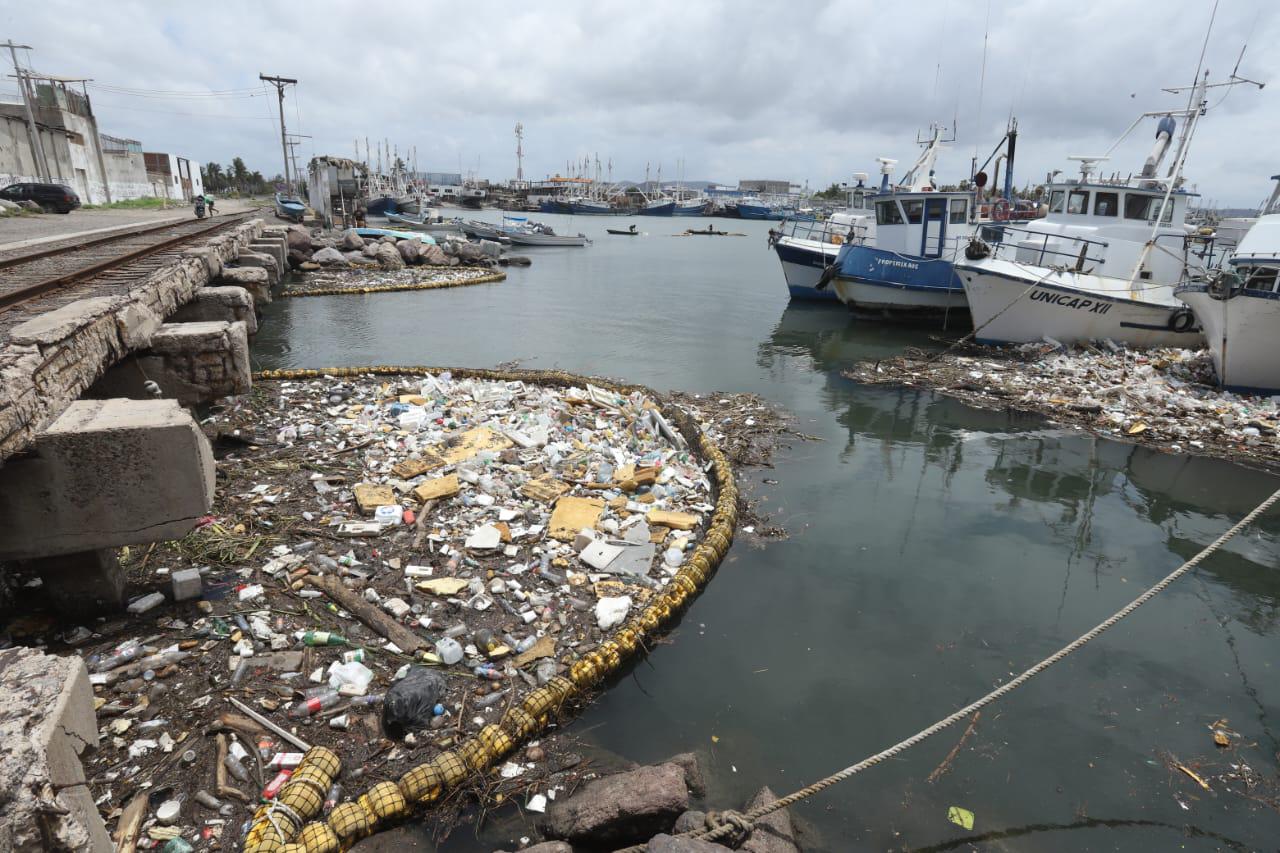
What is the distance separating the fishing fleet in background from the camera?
405 inches

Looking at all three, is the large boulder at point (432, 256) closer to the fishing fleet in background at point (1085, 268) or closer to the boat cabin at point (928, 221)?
the fishing fleet in background at point (1085, 268)

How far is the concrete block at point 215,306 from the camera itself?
27.7ft

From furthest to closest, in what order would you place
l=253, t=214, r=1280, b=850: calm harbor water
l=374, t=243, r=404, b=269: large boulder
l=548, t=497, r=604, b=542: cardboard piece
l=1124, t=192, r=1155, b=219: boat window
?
l=374, t=243, r=404, b=269: large boulder < l=1124, t=192, r=1155, b=219: boat window < l=548, t=497, r=604, b=542: cardboard piece < l=253, t=214, r=1280, b=850: calm harbor water

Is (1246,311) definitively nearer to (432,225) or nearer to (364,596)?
(364,596)

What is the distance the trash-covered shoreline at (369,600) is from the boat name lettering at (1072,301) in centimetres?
991

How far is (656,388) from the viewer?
1079cm

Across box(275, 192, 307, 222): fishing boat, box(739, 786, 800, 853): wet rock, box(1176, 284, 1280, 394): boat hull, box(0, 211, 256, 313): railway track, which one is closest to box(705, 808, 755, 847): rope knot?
box(739, 786, 800, 853): wet rock

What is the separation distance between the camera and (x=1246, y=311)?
9883 millimetres

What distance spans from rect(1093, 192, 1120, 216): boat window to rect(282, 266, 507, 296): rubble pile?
1768 centimetres

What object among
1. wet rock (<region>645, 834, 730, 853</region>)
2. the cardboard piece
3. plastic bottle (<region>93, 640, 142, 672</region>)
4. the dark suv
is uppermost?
the dark suv

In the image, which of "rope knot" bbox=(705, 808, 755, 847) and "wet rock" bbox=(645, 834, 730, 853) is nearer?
"wet rock" bbox=(645, 834, 730, 853)

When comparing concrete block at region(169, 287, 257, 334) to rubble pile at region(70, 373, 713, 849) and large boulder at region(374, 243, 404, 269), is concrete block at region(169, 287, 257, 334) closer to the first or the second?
rubble pile at region(70, 373, 713, 849)

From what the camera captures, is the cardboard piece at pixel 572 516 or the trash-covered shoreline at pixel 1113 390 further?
the trash-covered shoreline at pixel 1113 390

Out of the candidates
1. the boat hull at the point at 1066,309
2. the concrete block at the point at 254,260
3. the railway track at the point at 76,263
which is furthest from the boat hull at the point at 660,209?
the railway track at the point at 76,263
